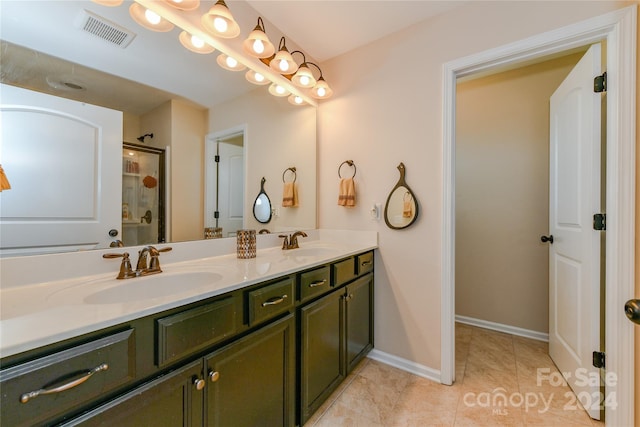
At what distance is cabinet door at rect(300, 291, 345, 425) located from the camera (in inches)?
50.0

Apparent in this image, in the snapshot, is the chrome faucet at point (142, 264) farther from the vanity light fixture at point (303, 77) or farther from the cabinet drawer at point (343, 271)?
the vanity light fixture at point (303, 77)

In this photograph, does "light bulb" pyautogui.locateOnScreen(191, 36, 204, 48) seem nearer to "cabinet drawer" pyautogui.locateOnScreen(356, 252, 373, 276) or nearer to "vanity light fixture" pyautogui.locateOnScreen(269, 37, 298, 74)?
"vanity light fixture" pyautogui.locateOnScreen(269, 37, 298, 74)

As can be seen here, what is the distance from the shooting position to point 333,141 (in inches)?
86.5

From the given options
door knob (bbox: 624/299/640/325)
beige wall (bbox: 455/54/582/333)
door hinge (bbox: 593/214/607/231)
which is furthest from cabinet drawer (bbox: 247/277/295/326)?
beige wall (bbox: 455/54/582/333)

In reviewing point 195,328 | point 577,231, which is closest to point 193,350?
point 195,328

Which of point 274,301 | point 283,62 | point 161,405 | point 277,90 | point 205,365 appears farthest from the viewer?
point 277,90

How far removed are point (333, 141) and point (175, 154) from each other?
1255 mm

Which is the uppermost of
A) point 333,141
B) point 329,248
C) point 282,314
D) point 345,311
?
point 333,141

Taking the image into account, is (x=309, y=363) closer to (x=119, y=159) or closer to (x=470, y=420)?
(x=470, y=420)

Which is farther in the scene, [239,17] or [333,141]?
[333,141]

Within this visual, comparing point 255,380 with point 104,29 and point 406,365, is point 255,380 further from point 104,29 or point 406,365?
point 104,29

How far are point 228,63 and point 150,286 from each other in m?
1.34

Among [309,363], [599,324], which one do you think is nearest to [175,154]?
[309,363]

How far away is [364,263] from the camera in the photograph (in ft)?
6.01
